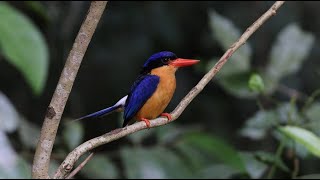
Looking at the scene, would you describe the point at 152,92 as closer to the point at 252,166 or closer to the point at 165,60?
the point at 165,60

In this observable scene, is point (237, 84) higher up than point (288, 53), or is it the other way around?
point (288, 53)

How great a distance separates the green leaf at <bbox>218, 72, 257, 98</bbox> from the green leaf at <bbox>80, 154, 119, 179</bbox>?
61cm

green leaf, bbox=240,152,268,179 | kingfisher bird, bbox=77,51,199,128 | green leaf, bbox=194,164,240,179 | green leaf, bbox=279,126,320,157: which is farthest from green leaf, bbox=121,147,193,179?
green leaf, bbox=279,126,320,157

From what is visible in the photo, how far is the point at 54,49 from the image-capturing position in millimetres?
4492

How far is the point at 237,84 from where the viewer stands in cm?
306

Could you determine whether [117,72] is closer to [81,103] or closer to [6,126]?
[81,103]

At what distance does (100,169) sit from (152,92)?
1.07 metres

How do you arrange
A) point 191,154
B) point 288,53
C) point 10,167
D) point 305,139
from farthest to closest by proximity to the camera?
point 288,53
point 191,154
point 10,167
point 305,139

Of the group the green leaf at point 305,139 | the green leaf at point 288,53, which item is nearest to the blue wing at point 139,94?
the green leaf at point 305,139

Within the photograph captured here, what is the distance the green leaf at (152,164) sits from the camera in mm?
2764

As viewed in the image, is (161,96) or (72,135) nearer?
(161,96)

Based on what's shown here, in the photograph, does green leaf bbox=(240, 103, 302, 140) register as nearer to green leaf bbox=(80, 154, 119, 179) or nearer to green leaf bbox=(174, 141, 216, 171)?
green leaf bbox=(174, 141, 216, 171)

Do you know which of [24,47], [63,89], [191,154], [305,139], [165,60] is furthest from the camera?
[191,154]

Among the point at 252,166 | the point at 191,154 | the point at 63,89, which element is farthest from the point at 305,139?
the point at 191,154
